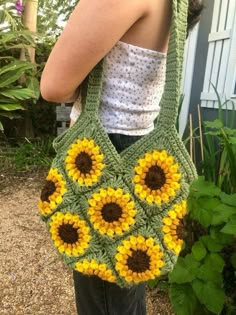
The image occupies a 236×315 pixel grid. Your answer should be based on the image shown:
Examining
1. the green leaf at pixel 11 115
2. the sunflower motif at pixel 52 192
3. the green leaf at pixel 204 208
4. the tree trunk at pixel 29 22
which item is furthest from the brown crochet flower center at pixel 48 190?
the tree trunk at pixel 29 22

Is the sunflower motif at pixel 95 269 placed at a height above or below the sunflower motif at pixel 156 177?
below

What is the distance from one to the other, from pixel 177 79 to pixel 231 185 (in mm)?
1346

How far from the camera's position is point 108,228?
0.79 m

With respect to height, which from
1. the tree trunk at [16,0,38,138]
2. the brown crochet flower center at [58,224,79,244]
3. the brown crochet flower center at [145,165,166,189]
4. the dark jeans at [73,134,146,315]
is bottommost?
the dark jeans at [73,134,146,315]

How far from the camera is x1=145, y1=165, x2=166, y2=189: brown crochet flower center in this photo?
775 mm

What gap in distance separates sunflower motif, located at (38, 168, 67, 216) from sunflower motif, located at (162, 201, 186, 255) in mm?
243

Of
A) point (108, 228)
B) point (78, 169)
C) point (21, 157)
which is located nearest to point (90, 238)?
point (108, 228)

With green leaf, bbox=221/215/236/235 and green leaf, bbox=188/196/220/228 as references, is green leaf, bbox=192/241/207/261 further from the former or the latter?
green leaf, bbox=221/215/236/235

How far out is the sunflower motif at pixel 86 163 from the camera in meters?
0.78

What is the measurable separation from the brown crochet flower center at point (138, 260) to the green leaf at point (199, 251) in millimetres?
823

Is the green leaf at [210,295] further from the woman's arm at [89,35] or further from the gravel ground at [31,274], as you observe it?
the woman's arm at [89,35]

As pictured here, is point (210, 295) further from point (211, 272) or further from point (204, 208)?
point (204, 208)

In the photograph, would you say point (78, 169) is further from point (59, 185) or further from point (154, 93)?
point (154, 93)

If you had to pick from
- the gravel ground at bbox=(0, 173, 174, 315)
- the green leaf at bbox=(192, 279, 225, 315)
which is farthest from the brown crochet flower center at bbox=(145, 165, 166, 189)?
the gravel ground at bbox=(0, 173, 174, 315)
